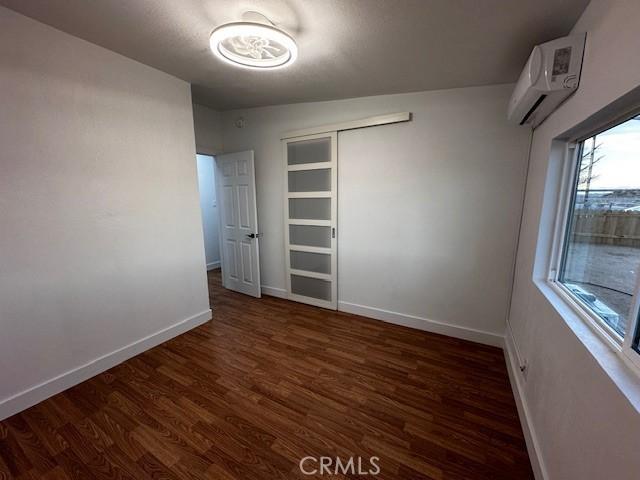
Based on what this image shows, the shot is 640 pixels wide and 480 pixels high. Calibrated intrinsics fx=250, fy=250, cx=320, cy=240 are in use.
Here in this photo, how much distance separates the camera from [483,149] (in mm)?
2291

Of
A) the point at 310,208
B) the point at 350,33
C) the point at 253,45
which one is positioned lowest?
the point at 310,208

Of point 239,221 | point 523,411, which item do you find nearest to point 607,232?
point 523,411

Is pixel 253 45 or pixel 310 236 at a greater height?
pixel 253 45

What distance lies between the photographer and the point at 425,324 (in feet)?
8.99

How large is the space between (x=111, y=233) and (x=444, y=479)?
281 cm

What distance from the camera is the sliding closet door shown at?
304 cm

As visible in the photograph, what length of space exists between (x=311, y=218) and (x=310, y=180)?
48 cm

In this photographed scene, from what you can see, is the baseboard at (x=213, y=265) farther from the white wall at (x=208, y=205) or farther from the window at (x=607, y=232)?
the window at (x=607, y=232)

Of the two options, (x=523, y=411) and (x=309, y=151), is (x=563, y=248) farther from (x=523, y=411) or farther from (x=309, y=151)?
(x=309, y=151)

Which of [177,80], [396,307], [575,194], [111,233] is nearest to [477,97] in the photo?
[575,194]

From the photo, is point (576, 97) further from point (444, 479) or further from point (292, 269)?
point (292, 269)

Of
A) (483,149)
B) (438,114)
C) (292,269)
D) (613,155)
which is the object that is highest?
(438,114)

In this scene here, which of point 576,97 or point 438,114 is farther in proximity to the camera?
point 438,114

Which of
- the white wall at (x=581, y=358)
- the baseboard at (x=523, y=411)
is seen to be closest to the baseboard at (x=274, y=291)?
the baseboard at (x=523, y=411)
